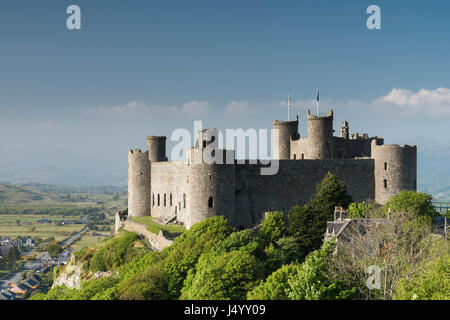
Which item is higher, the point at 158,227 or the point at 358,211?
the point at 358,211

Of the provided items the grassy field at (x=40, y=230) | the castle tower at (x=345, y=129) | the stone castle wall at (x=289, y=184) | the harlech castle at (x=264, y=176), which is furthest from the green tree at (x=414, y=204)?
the grassy field at (x=40, y=230)

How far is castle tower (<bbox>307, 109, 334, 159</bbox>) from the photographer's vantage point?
51094mm

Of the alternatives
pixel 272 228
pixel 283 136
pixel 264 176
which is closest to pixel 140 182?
pixel 264 176

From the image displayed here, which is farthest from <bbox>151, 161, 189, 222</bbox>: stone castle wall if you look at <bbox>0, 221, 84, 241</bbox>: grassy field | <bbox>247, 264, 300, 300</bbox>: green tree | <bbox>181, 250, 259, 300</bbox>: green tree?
<bbox>0, 221, 84, 241</bbox>: grassy field

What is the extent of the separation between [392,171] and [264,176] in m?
11.6

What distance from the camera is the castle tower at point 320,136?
51094mm

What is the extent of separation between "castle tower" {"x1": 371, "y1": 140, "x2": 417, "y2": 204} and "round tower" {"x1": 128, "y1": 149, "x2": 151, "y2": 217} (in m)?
21.3

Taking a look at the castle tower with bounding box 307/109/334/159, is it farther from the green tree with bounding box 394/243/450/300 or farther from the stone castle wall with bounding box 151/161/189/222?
the green tree with bounding box 394/243/450/300

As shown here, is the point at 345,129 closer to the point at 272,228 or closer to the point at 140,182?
the point at 140,182

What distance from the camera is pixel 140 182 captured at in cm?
5456
